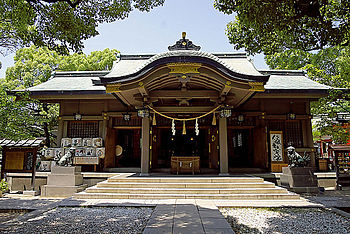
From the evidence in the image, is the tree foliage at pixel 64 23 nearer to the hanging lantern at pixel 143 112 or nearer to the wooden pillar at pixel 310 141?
the hanging lantern at pixel 143 112

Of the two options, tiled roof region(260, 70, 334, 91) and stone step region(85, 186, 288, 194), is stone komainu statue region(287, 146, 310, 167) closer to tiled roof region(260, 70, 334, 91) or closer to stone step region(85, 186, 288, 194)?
stone step region(85, 186, 288, 194)

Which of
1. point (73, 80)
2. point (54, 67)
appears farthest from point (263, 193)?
point (54, 67)

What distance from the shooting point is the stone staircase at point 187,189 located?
24.6ft

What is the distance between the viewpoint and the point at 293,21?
5750 mm

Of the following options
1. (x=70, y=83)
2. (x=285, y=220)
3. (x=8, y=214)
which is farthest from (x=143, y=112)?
(x=285, y=220)

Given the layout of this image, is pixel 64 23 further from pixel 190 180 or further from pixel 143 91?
pixel 190 180

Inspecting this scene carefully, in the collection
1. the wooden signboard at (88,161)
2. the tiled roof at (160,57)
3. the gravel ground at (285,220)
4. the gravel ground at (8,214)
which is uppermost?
the tiled roof at (160,57)

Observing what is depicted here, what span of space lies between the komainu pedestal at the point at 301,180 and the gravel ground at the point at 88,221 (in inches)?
217

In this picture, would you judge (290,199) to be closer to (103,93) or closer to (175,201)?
(175,201)

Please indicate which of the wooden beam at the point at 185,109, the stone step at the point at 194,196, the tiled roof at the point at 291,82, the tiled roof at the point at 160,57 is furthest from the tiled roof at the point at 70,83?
the tiled roof at the point at 291,82

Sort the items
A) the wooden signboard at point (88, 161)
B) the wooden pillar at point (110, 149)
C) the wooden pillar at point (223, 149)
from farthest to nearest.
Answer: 1. the wooden pillar at point (110, 149)
2. the wooden signboard at point (88, 161)
3. the wooden pillar at point (223, 149)

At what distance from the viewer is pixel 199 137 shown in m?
14.8

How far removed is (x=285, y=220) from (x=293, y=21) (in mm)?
4729

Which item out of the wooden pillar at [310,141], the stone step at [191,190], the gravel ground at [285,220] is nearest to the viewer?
the gravel ground at [285,220]
